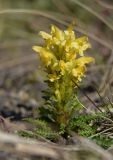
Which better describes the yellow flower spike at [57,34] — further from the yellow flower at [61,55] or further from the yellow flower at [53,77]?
the yellow flower at [53,77]

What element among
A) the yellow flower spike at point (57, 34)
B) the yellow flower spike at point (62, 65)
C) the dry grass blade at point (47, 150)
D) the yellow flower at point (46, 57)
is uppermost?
the yellow flower spike at point (57, 34)

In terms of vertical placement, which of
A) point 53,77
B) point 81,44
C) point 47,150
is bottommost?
point 47,150

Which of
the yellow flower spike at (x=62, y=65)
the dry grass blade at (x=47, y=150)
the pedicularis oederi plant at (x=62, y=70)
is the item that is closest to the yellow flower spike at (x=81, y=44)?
the pedicularis oederi plant at (x=62, y=70)

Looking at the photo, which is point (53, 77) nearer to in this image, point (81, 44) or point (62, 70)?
point (62, 70)

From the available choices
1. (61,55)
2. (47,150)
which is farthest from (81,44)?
(47,150)

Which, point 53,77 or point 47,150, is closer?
point 47,150

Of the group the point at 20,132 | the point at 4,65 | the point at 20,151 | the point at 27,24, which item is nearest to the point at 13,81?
the point at 4,65

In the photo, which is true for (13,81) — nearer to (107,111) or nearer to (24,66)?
(24,66)

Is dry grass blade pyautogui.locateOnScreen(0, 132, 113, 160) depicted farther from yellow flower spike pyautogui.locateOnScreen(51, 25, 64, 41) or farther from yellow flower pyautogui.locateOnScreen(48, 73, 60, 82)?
yellow flower spike pyautogui.locateOnScreen(51, 25, 64, 41)
